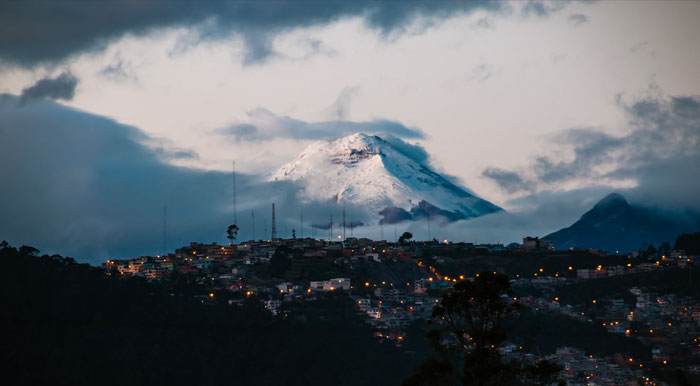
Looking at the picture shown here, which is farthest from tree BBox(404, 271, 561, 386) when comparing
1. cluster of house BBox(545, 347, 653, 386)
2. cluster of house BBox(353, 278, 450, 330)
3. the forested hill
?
cluster of house BBox(353, 278, 450, 330)

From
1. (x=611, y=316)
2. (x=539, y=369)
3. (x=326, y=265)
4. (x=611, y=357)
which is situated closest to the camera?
(x=539, y=369)

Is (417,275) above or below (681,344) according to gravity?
above

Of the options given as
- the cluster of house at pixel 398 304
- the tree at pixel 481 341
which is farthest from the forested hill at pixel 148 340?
the tree at pixel 481 341

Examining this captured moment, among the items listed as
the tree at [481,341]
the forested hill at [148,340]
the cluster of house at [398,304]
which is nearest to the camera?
the tree at [481,341]

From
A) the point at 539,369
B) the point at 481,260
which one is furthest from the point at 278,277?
the point at 539,369

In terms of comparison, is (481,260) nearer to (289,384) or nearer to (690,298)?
(690,298)

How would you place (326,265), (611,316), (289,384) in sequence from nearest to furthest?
(289,384)
(611,316)
(326,265)

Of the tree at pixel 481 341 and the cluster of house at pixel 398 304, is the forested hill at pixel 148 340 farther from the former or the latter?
the tree at pixel 481 341
